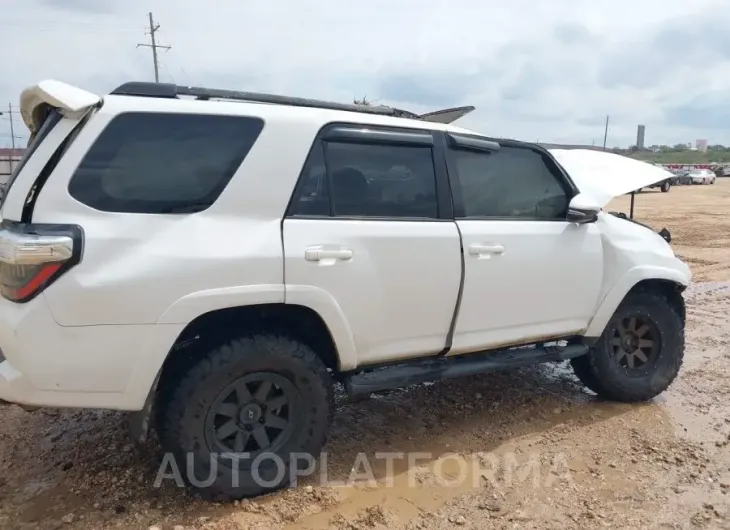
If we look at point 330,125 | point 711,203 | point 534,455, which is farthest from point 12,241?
point 711,203

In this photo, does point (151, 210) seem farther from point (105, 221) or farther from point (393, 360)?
point (393, 360)

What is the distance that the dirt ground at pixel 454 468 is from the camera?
10.0 ft

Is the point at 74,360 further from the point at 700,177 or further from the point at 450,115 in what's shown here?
the point at 700,177

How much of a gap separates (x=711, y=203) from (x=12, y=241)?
30.5 meters

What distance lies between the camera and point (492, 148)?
3881 mm

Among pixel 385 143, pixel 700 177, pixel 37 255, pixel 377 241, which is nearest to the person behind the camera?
pixel 37 255

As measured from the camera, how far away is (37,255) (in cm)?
254

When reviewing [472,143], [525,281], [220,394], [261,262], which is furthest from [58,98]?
[525,281]

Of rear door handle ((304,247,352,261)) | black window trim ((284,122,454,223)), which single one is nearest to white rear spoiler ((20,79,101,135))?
black window trim ((284,122,454,223))

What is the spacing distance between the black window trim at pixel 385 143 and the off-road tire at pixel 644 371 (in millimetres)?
1698

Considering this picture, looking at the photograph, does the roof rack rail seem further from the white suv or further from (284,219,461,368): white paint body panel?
(284,219,461,368): white paint body panel

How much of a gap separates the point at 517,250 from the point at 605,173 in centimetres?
122

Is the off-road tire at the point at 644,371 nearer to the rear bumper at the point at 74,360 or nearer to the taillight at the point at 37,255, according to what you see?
the rear bumper at the point at 74,360

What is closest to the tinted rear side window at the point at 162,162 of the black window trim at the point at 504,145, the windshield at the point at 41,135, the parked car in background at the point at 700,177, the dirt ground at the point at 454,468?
the windshield at the point at 41,135
